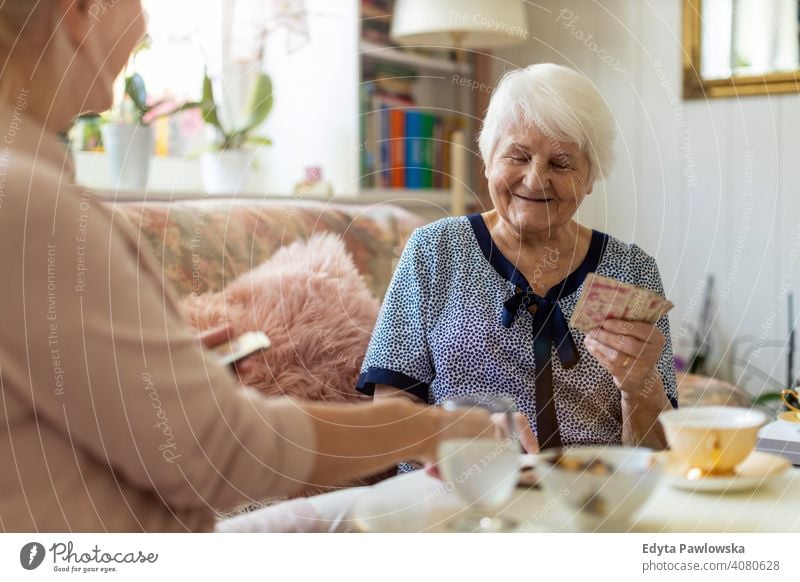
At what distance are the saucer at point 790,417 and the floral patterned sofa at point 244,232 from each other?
19.6 inches

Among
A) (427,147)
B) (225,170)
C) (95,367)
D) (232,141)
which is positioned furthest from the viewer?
(232,141)

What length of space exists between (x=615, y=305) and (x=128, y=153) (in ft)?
2.97

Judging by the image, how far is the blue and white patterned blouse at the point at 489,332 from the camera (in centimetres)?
88

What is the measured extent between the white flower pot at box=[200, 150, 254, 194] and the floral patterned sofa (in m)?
0.20

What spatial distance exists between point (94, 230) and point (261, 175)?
1274 mm

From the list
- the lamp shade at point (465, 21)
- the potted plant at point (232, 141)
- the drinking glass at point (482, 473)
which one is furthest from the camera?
the potted plant at point (232, 141)

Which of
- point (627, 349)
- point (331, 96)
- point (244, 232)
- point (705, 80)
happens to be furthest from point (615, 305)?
point (331, 96)

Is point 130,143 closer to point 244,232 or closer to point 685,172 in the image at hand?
point 244,232

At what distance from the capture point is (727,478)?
70 cm

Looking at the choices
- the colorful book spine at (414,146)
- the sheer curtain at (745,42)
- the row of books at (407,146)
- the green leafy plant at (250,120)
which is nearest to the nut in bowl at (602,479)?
the sheer curtain at (745,42)

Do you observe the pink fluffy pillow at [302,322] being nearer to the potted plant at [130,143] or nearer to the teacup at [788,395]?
the potted plant at [130,143]

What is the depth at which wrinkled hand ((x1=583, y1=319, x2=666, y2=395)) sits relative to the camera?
819mm

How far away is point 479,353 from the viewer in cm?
95

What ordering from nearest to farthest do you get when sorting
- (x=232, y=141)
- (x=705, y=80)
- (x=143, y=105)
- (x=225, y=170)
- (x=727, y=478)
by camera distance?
(x=727, y=478) < (x=705, y=80) < (x=143, y=105) < (x=225, y=170) < (x=232, y=141)
